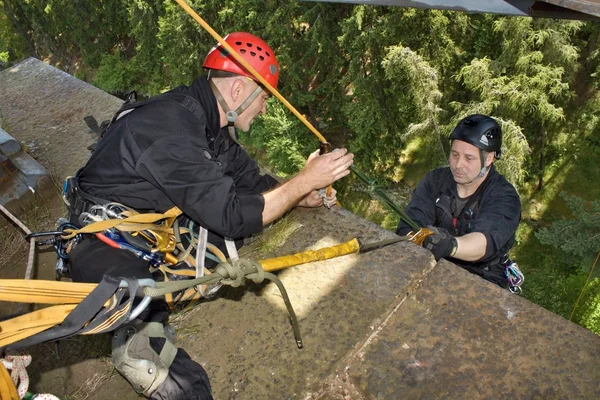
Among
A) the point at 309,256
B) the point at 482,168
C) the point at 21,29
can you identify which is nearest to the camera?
the point at 309,256

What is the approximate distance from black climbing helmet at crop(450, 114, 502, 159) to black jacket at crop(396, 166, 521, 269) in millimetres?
262

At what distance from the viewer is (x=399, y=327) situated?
2.58 meters

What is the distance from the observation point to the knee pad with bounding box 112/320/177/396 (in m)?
2.42

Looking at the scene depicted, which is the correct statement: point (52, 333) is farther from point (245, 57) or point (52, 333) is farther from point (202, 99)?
point (245, 57)

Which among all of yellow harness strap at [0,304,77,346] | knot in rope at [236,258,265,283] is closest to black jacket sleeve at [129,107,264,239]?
knot in rope at [236,258,265,283]

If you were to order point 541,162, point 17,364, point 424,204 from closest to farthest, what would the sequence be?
point 17,364, point 424,204, point 541,162

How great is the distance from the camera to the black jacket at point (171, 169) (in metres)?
2.43

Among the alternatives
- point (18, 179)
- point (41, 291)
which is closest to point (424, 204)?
point (41, 291)

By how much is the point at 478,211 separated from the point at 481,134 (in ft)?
2.06

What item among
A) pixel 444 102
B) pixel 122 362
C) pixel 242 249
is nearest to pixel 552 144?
pixel 444 102

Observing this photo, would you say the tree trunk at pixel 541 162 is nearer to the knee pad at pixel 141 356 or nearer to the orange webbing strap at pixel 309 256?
the orange webbing strap at pixel 309 256

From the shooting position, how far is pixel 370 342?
8.34 feet

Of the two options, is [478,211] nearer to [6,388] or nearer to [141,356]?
[141,356]

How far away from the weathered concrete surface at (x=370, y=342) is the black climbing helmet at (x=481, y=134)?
1.23m
